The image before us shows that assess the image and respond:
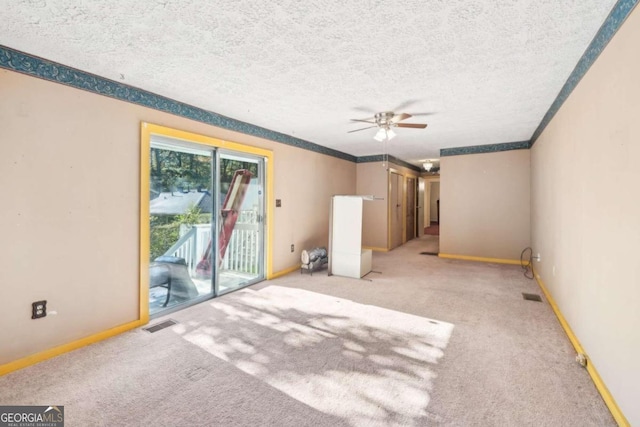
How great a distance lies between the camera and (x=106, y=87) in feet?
8.95

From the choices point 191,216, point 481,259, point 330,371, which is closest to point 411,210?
point 481,259

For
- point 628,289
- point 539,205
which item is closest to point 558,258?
point 539,205

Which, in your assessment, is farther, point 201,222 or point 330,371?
point 201,222

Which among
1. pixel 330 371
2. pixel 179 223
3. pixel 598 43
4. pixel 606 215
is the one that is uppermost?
pixel 598 43

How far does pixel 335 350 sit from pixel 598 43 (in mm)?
2974

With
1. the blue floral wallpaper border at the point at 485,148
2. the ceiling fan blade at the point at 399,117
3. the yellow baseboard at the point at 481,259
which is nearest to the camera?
the ceiling fan blade at the point at 399,117

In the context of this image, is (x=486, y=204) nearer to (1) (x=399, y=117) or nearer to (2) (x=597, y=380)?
(1) (x=399, y=117)

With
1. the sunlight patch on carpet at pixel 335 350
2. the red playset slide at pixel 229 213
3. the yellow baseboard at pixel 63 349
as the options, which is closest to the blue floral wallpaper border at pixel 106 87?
the red playset slide at pixel 229 213

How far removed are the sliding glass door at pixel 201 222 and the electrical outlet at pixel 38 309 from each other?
37.6 inches

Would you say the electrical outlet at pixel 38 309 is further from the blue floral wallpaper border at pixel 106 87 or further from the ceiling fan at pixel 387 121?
the ceiling fan at pixel 387 121

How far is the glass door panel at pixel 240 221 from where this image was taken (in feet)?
13.3

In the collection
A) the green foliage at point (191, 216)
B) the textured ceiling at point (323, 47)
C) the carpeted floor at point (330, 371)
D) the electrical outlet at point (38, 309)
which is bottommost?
the carpeted floor at point (330, 371)

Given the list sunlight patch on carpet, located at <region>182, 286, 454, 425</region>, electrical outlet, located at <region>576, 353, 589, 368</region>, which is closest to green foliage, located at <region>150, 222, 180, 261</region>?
sunlight patch on carpet, located at <region>182, 286, 454, 425</region>

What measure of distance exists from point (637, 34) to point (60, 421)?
3838 millimetres
